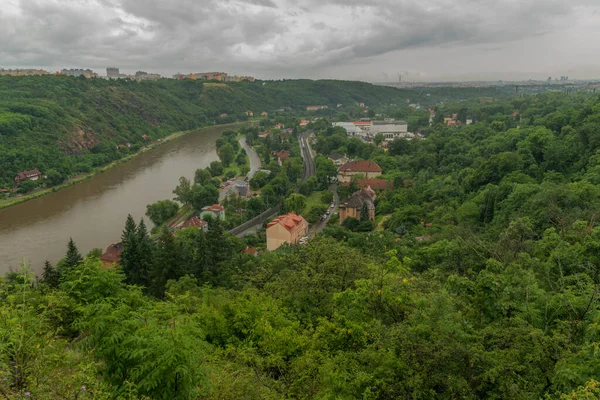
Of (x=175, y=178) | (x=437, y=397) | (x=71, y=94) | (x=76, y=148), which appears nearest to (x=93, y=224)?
(x=175, y=178)

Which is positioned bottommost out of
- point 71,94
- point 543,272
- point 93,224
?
point 93,224

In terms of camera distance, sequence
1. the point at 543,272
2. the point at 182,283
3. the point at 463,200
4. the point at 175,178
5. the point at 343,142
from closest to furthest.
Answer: the point at 543,272, the point at 182,283, the point at 463,200, the point at 175,178, the point at 343,142

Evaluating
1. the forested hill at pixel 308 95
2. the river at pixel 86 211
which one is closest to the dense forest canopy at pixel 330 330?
the river at pixel 86 211

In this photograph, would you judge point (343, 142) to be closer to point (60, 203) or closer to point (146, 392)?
point (60, 203)

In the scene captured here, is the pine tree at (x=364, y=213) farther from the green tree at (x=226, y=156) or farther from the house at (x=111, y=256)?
the green tree at (x=226, y=156)

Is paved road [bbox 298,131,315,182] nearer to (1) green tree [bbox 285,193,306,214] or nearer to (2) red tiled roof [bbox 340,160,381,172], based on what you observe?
(2) red tiled roof [bbox 340,160,381,172]

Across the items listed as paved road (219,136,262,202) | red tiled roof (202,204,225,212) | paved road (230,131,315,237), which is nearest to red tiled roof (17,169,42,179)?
paved road (219,136,262,202)

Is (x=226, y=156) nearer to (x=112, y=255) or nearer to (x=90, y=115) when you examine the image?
(x=90, y=115)

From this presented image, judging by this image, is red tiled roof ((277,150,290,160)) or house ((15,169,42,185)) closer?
house ((15,169,42,185))
